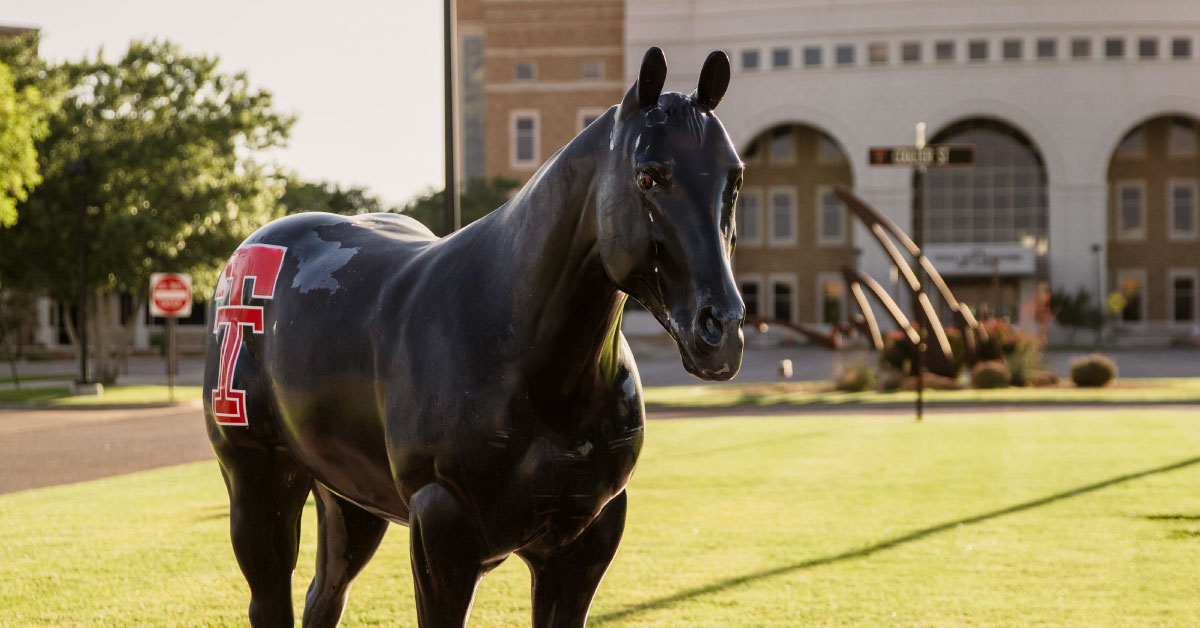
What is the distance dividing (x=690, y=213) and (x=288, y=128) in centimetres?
2969

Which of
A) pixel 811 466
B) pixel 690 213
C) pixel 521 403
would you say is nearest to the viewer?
pixel 690 213

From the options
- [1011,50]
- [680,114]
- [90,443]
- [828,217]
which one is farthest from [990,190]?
[680,114]

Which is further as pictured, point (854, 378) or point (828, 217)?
point (828, 217)

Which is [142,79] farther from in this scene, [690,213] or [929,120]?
[929,120]

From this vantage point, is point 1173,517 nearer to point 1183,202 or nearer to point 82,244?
point 82,244

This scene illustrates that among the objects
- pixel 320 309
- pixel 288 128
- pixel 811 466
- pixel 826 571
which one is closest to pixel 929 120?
pixel 288 128

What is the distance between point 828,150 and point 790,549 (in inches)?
2442

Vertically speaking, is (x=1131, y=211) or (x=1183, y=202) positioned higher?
(x=1183, y=202)

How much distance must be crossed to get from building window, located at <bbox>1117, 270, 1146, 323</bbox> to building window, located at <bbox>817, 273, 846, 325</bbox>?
1549cm

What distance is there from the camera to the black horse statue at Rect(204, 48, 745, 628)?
7.61ft

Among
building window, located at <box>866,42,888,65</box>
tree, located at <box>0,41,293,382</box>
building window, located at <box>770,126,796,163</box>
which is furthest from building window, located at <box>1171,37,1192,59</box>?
tree, located at <box>0,41,293,382</box>

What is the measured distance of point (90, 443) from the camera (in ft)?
55.3

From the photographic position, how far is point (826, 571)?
7215mm

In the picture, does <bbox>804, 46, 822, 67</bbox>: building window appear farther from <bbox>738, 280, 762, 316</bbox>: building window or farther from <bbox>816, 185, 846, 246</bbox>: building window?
<bbox>738, 280, 762, 316</bbox>: building window
